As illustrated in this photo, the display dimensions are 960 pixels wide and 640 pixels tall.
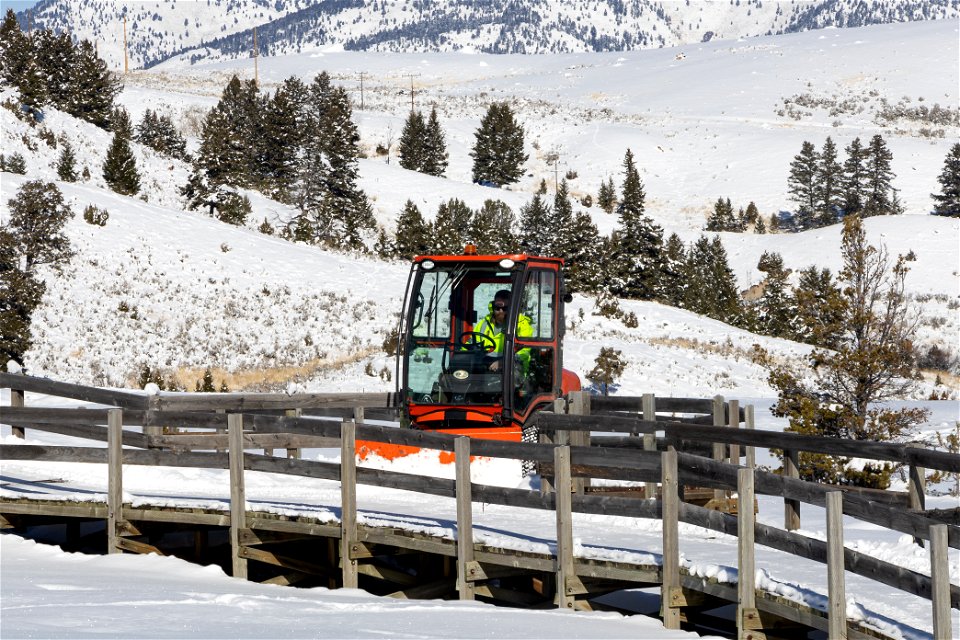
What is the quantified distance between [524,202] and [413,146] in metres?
10.3

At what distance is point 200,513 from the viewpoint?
1110 centimetres

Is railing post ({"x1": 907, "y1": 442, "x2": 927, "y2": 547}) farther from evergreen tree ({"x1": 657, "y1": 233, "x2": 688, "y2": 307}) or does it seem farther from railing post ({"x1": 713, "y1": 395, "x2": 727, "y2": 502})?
evergreen tree ({"x1": 657, "y1": 233, "x2": 688, "y2": 307})

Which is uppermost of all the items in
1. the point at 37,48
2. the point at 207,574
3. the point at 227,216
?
the point at 37,48

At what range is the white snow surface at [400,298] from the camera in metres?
9.03

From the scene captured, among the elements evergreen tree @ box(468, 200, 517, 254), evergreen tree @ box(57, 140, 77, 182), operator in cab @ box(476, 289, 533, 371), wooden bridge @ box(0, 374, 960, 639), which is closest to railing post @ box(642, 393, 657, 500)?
wooden bridge @ box(0, 374, 960, 639)

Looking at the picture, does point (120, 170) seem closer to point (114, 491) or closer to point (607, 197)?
point (607, 197)

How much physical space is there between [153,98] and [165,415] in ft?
228

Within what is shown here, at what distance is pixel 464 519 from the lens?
9.61m

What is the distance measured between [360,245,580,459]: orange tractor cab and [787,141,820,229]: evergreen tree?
61344mm

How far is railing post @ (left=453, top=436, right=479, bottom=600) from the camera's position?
9.59 meters

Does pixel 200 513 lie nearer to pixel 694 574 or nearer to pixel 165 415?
pixel 165 415

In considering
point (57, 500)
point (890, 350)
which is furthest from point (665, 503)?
point (890, 350)

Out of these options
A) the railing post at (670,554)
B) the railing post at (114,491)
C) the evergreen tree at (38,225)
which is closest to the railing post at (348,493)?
the railing post at (114,491)

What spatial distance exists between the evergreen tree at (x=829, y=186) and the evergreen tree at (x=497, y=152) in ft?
61.9
